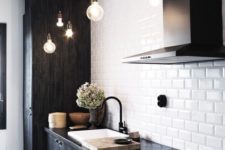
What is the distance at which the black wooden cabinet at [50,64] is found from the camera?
12.4ft

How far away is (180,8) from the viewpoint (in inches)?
80.6

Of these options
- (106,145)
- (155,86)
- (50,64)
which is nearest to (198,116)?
(155,86)

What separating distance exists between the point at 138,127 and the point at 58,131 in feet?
3.03

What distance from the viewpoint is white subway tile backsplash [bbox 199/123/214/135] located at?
2.07m

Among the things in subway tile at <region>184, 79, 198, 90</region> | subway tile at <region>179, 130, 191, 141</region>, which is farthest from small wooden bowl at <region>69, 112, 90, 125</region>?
subway tile at <region>184, 79, 198, 90</region>

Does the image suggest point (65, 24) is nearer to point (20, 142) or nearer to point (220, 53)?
point (20, 142)

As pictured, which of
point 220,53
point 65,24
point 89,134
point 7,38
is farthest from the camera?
point 7,38

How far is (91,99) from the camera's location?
3.36 m

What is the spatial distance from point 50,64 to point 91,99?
83cm

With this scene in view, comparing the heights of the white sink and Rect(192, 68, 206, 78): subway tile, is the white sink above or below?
below

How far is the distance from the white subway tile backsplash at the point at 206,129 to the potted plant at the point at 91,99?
1445 mm

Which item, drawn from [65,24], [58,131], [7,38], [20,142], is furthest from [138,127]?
[7,38]

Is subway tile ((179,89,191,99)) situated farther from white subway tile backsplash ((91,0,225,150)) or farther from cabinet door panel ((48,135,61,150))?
cabinet door panel ((48,135,61,150))

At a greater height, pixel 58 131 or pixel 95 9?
pixel 95 9
